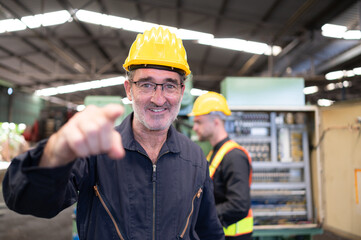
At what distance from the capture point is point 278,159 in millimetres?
3633

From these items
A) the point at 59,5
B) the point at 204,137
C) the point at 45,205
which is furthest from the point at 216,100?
the point at 59,5

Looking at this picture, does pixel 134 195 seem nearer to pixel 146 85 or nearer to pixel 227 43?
pixel 146 85

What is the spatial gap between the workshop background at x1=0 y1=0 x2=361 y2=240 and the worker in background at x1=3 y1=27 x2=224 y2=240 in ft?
6.91

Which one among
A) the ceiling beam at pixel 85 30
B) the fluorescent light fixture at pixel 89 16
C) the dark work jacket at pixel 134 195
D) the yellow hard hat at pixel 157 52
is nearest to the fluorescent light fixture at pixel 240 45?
the fluorescent light fixture at pixel 89 16

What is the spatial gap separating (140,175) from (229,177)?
120 cm

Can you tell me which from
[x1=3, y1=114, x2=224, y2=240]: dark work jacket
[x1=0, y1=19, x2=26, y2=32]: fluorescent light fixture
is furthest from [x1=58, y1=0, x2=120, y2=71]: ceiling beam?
[x1=3, y1=114, x2=224, y2=240]: dark work jacket

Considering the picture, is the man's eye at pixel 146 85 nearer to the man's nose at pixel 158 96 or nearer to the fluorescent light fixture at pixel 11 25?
the man's nose at pixel 158 96

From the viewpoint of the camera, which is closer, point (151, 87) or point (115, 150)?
point (115, 150)

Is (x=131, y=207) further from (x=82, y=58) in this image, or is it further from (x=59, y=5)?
(x=82, y=58)

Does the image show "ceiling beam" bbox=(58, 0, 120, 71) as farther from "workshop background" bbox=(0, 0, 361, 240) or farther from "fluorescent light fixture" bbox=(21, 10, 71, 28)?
"fluorescent light fixture" bbox=(21, 10, 71, 28)

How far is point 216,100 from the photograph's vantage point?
2.83m

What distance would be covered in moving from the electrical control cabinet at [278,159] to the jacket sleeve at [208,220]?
6.99 feet

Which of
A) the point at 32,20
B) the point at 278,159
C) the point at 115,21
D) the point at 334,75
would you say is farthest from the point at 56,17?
the point at 334,75

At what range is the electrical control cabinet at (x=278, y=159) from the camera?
348 centimetres
